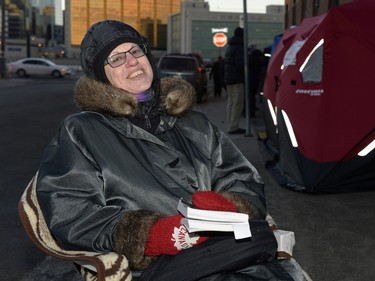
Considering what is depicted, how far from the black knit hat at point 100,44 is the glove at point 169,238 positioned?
2.56 feet

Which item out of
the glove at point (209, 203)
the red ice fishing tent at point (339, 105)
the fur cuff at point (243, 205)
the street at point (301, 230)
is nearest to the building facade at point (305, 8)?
the red ice fishing tent at point (339, 105)

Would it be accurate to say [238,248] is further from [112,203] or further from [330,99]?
[330,99]

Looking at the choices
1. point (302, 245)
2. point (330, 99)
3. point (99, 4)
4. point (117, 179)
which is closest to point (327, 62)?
point (330, 99)

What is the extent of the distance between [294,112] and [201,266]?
5087mm

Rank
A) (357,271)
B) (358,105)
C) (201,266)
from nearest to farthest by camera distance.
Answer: (201,266)
(357,271)
(358,105)

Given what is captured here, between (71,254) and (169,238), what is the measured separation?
369mm

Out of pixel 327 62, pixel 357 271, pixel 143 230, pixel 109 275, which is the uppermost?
pixel 327 62

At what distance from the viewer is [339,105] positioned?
6020 mm

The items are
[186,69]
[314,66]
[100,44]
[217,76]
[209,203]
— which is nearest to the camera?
[209,203]

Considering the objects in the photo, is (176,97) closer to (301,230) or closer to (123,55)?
(123,55)

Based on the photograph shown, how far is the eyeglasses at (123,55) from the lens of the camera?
2391 mm

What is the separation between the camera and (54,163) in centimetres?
210

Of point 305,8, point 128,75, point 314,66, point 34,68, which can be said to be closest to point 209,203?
point 128,75

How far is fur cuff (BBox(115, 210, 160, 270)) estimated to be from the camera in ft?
6.24
